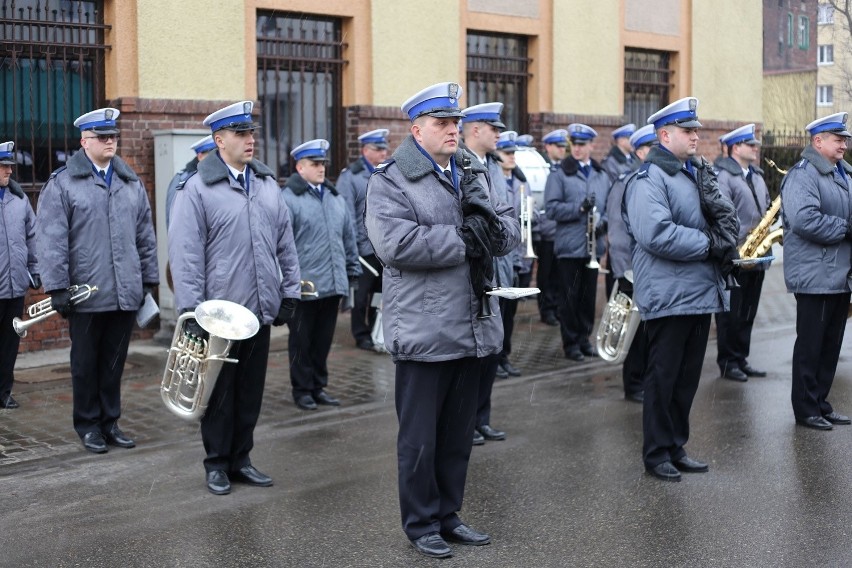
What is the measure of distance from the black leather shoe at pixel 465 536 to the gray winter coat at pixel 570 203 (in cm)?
587

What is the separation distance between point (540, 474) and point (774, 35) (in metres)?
34.8

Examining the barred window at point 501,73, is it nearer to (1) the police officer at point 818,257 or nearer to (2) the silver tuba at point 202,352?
(1) the police officer at point 818,257

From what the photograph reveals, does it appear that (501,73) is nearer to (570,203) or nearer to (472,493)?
(570,203)

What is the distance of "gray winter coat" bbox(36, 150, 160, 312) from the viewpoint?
761 cm

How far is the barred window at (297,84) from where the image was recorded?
13.2 meters

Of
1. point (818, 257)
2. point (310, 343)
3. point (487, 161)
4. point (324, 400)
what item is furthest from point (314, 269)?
point (818, 257)

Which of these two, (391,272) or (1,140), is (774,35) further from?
(391,272)

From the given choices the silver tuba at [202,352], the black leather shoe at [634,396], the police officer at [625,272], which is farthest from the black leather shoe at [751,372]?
the silver tuba at [202,352]

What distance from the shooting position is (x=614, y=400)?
943 centimetres

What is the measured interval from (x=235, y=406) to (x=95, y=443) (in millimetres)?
1402

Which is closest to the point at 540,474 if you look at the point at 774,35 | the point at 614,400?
the point at 614,400

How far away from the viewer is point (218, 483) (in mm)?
6730

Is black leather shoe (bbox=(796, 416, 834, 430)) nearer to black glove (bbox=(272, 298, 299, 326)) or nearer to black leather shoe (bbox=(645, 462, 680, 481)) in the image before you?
black leather shoe (bbox=(645, 462, 680, 481))

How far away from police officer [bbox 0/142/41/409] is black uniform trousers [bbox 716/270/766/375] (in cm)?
550
